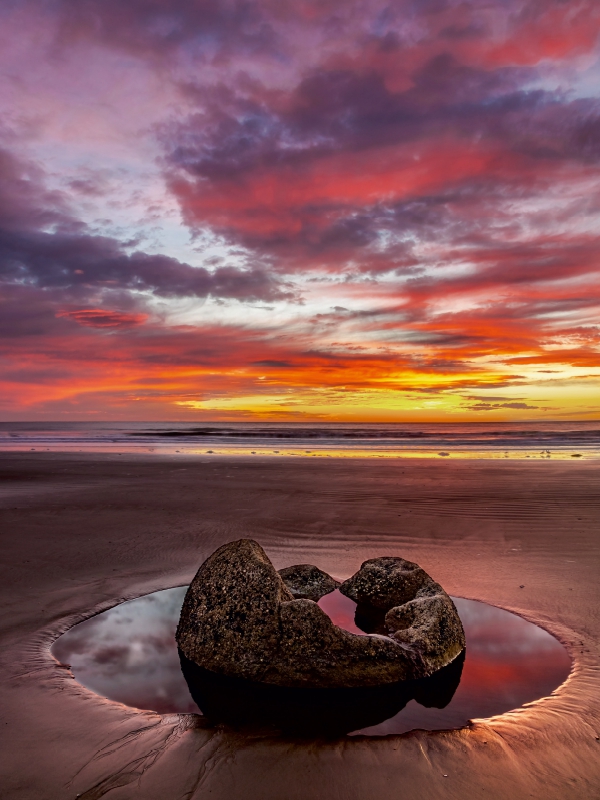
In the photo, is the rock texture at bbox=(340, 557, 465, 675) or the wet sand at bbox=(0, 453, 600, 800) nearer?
the wet sand at bbox=(0, 453, 600, 800)

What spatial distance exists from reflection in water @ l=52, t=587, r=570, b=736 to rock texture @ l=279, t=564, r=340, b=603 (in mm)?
451

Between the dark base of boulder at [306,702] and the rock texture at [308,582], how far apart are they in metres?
1.61

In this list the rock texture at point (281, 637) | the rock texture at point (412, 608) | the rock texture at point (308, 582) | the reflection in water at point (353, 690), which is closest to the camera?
the reflection in water at point (353, 690)

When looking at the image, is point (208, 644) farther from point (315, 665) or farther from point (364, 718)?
point (364, 718)

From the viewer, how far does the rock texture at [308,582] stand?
5.00m

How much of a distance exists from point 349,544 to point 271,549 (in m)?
1.07

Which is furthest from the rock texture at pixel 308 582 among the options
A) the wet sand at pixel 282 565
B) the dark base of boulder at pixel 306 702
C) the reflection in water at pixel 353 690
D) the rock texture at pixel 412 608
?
Answer: the dark base of boulder at pixel 306 702

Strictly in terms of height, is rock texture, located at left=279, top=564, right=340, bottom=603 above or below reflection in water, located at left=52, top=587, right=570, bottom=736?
above

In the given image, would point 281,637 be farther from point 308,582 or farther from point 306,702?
point 308,582

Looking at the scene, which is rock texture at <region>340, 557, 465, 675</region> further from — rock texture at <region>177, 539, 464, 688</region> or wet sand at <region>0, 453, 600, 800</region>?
wet sand at <region>0, 453, 600, 800</region>

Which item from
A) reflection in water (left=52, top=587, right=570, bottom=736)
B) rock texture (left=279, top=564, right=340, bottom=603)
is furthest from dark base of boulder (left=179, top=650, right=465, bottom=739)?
rock texture (left=279, top=564, right=340, bottom=603)

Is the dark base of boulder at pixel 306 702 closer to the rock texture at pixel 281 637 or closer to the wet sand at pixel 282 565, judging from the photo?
the rock texture at pixel 281 637

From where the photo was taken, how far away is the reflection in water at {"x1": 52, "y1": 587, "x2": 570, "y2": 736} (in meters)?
3.04

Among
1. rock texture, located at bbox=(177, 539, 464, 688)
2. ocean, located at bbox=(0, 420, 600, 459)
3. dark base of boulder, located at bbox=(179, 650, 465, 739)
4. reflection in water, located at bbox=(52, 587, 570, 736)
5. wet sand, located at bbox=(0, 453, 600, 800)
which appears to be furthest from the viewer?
ocean, located at bbox=(0, 420, 600, 459)
